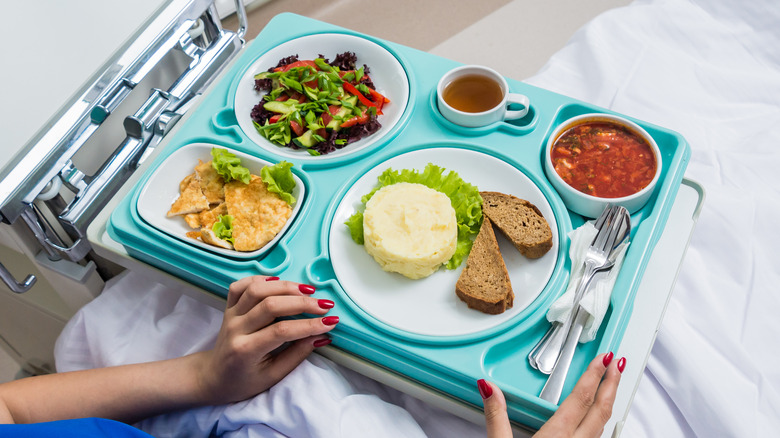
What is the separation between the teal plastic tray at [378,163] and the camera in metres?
1.20

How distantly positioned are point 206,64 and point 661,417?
1.52 metres

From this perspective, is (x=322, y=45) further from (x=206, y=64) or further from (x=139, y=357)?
(x=139, y=357)

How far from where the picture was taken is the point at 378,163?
1476 mm

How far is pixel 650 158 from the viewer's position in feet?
4.59

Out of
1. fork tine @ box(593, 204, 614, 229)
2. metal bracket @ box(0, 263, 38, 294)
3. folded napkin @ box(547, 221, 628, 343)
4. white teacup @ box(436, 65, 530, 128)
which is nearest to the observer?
folded napkin @ box(547, 221, 628, 343)

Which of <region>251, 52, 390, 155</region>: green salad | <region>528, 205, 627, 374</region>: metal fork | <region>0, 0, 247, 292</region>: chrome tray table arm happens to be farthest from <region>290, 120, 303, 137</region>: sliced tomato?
<region>528, 205, 627, 374</region>: metal fork

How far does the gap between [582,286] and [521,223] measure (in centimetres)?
19

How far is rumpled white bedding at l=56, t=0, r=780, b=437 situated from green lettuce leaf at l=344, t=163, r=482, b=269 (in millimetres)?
324

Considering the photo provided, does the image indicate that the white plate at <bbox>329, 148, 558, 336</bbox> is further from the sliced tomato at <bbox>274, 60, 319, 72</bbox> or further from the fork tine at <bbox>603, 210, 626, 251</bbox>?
the sliced tomato at <bbox>274, 60, 319, 72</bbox>

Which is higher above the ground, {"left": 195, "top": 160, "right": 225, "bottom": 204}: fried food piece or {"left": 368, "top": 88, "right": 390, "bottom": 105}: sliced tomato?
{"left": 195, "top": 160, "right": 225, "bottom": 204}: fried food piece

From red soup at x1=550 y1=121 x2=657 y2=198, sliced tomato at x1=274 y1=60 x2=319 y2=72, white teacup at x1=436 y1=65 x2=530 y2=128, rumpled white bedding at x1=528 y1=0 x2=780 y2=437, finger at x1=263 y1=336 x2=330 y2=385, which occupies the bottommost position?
rumpled white bedding at x1=528 y1=0 x2=780 y2=437

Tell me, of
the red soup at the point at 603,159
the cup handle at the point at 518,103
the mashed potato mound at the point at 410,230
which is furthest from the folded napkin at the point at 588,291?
the cup handle at the point at 518,103

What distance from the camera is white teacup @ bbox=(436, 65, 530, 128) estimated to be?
4.90 ft

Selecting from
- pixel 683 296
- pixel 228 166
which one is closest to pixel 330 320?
pixel 228 166
